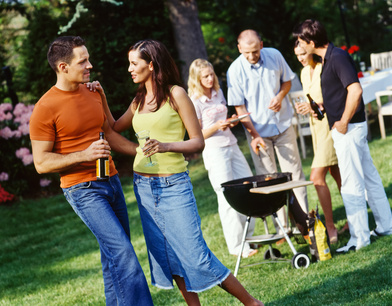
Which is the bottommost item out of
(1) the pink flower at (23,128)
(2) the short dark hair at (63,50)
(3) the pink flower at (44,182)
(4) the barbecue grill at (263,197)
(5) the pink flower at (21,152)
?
(3) the pink flower at (44,182)

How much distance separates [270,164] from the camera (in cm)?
625

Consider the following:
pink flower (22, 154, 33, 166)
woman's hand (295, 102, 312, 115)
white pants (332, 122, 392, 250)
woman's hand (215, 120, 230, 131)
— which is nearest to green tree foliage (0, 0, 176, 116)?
pink flower (22, 154, 33, 166)

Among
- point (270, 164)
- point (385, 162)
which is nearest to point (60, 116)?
point (270, 164)

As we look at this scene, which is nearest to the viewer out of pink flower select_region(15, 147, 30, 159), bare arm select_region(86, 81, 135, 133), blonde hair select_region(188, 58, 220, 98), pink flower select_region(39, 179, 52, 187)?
bare arm select_region(86, 81, 135, 133)

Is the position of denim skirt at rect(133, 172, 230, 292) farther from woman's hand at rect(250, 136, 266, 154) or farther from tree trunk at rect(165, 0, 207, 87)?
tree trunk at rect(165, 0, 207, 87)

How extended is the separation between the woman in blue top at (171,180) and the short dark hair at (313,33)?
194cm

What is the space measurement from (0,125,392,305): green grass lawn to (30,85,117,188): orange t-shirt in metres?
1.78

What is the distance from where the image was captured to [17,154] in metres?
11.0

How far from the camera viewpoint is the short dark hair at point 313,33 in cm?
536

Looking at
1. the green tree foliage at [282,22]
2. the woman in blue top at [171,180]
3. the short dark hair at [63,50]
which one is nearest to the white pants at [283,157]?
the woman in blue top at [171,180]

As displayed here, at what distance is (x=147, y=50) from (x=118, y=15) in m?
9.08

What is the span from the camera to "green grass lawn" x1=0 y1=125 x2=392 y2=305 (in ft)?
15.2

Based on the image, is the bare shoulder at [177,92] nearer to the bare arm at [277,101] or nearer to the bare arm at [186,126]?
the bare arm at [186,126]

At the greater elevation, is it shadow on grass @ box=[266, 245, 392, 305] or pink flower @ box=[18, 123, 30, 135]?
pink flower @ box=[18, 123, 30, 135]
